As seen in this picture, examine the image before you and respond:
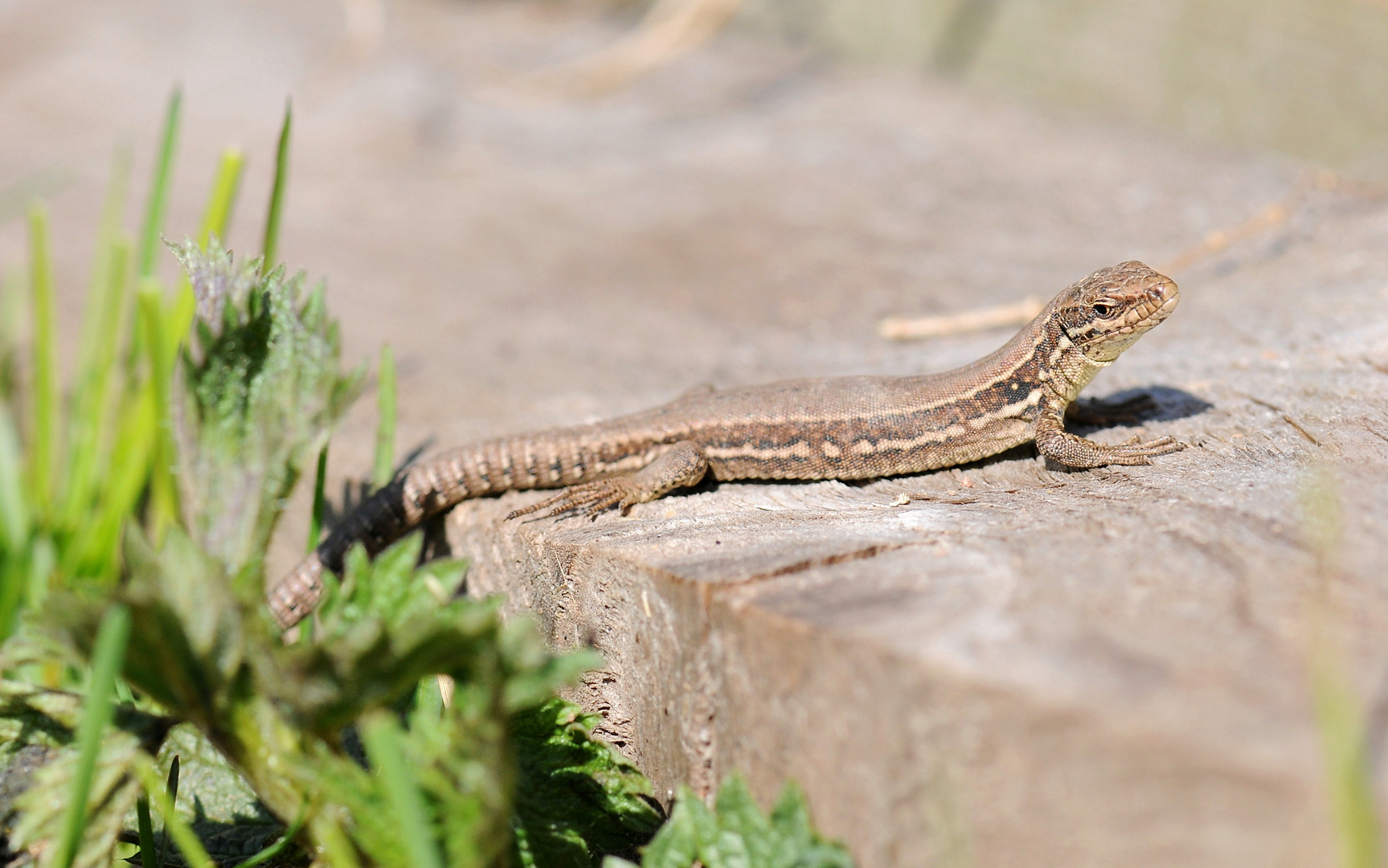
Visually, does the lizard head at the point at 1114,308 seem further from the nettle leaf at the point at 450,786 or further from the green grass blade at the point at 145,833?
the green grass blade at the point at 145,833

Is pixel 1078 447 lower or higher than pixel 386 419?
lower

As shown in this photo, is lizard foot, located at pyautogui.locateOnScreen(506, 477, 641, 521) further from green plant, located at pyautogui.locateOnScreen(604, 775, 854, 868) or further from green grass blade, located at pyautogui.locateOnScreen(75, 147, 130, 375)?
green grass blade, located at pyautogui.locateOnScreen(75, 147, 130, 375)

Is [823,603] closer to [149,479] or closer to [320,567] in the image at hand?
[320,567]

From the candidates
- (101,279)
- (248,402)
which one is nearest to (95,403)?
(101,279)

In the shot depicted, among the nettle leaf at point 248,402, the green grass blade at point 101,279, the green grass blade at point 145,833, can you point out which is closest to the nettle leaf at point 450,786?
the green grass blade at point 145,833

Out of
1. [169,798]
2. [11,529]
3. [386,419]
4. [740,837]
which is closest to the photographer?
[740,837]

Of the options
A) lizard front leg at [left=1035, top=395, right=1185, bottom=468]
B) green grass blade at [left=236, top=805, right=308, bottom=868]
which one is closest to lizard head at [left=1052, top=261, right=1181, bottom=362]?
lizard front leg at [left=1035, top=395, right=1185, bottom=468]

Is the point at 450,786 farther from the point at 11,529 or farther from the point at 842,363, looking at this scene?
the point at 842,363
